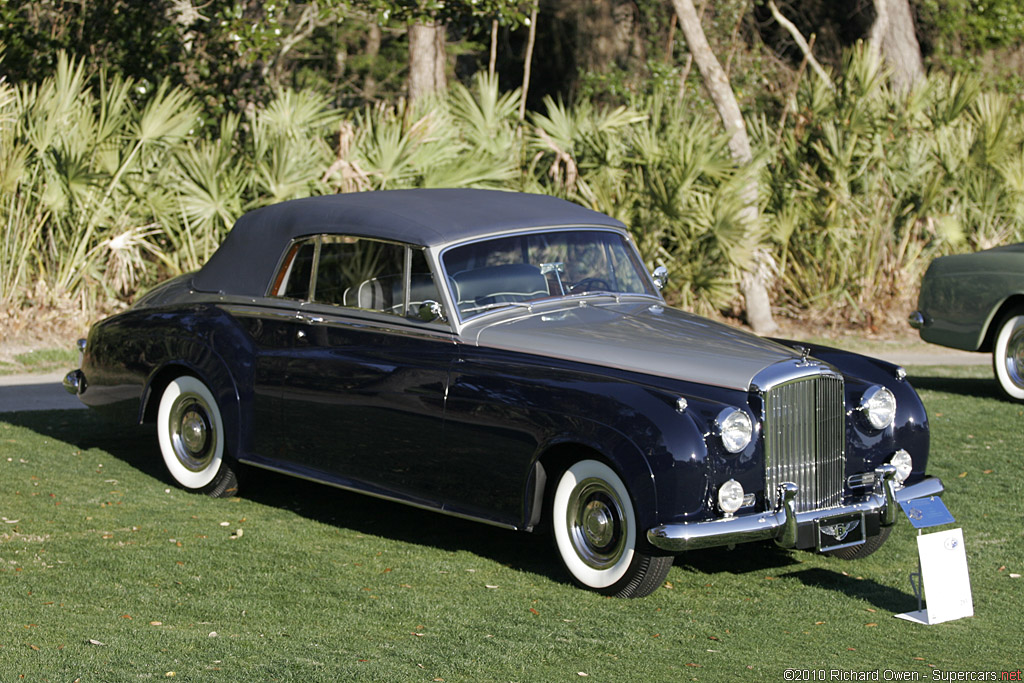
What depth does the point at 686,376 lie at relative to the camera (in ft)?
18.0

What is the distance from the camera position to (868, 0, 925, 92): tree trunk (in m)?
21.7

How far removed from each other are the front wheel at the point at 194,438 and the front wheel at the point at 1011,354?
627 cm

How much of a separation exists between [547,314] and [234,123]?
8.18m

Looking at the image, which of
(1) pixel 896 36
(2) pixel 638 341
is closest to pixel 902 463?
(2) pixel 638 341

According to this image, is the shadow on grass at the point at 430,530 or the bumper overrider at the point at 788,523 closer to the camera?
the bumper overrider at the point at 788,523

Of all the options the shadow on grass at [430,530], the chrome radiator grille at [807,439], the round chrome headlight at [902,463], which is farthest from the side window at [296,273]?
the round chrome headlight at [902,463]

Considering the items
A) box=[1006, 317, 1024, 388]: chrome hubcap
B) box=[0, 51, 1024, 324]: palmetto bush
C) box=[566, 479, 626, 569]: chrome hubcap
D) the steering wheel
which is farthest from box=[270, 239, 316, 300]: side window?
box=[1006, 317, 1024, 388]: chrome hubcap

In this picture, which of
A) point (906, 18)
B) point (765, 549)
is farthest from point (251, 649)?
point (906, 18)

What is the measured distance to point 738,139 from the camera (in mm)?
15766

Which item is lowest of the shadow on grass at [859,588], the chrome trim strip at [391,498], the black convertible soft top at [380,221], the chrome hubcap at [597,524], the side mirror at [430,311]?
the shadow on grass at [859,588]

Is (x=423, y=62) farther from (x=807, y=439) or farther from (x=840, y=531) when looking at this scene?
(x=840, y=531)

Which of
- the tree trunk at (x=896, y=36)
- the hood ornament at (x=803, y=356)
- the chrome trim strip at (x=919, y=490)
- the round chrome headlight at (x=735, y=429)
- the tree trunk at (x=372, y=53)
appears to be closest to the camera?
the round chrome headlight at (x=735, y=429)

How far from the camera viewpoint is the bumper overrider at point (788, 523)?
5.21 metres

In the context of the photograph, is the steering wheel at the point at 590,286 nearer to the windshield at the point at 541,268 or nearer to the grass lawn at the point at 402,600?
the windshield at the point at 541,268
